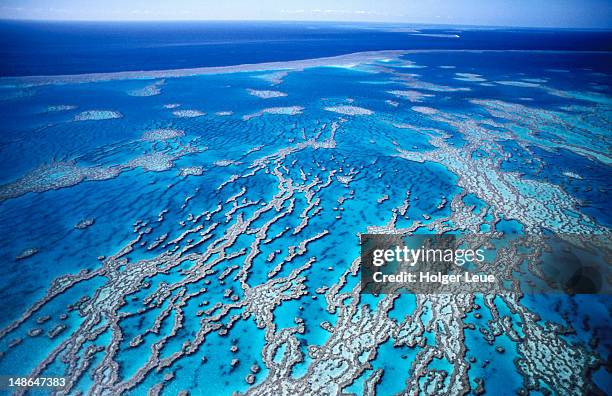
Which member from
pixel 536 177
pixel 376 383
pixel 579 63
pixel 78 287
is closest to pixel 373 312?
pixel 376 383

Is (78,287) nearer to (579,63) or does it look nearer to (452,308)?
(452,308)

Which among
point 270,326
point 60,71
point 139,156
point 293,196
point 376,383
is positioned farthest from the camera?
point 60,71

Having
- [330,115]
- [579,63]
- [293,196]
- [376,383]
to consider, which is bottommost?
[376,383]

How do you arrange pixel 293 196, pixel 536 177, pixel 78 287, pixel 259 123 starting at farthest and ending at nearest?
→ pixel 259 123
pixel 536 177
pixel 293 196
pixel 78 287

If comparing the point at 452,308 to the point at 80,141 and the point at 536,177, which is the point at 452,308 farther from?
the point at 80,141

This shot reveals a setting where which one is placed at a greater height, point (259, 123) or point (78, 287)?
point (259, 123)

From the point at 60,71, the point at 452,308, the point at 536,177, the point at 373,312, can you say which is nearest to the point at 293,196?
the point at 373,312

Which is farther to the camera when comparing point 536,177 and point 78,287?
point 536,177
